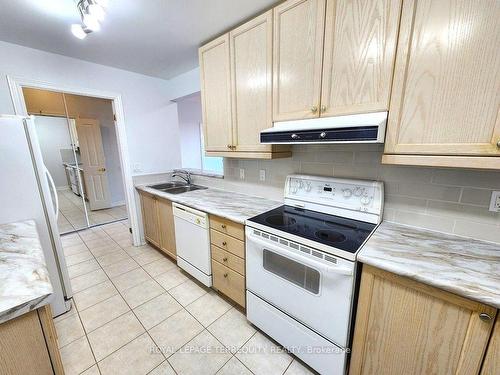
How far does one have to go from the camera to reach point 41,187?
163 cm

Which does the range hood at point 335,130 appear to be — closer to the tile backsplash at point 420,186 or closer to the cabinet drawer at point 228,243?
the tile backsplash at point 420,186

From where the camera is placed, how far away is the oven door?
3.66 ft

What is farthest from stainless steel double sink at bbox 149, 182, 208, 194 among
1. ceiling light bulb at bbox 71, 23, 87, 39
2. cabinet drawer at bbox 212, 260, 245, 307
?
ceiling light bulb at bbox 71, 23, 87, 39

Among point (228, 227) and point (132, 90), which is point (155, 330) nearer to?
point (228, 227)

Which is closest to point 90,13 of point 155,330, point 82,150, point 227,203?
point 227,203

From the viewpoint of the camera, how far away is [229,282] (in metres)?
1.82

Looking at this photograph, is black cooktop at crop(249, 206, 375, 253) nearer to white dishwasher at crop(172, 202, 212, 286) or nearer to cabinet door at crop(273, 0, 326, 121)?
white dishwasher at crop(172, 202, 212, 286)

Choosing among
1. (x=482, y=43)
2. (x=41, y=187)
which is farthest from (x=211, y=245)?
(x=482, y=43)

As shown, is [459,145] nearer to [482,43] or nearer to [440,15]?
[482,43]

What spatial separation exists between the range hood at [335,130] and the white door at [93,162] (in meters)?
4.17

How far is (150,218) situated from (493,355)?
3002 millimetres

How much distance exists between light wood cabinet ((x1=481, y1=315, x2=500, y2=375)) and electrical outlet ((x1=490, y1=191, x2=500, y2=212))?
0.65 meters

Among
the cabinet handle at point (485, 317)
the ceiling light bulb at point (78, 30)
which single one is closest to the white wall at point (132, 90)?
the ceiling light bulb at point (78, 30)

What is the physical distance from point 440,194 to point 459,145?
432 mm
